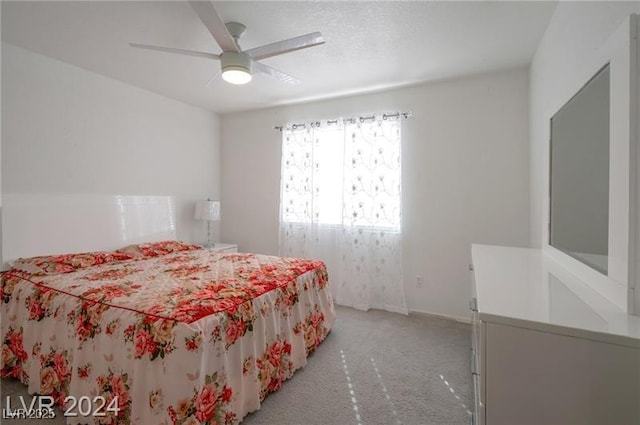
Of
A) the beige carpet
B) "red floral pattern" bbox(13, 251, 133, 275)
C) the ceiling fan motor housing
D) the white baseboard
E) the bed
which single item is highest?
the ceiling fan motor housing

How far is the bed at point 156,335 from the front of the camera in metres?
1.31

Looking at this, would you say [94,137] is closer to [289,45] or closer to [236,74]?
[236,74]

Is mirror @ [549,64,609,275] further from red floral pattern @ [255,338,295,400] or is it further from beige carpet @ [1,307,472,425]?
red floral pattern @ [255,338,295,400]

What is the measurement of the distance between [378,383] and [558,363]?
140 cm

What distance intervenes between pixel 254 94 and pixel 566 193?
3.19 metres

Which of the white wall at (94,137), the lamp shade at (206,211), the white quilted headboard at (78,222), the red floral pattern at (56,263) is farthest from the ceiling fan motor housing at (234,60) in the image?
the lamp shade at (206,211)

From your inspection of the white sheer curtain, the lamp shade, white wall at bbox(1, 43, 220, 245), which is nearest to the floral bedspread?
white wall at bbox(1, 43, 220, 245)

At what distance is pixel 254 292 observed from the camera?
183cm

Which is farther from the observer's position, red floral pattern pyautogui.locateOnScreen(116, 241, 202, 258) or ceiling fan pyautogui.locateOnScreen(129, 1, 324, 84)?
red floral pattern pyautogui.locateOnScreen(116, 241, 202, 258)

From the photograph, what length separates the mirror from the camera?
3.63ft

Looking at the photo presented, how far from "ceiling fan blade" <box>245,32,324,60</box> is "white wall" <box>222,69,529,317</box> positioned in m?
1.73

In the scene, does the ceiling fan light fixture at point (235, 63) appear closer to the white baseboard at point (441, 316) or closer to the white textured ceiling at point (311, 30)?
the white textured ceiling at point (311, 30)

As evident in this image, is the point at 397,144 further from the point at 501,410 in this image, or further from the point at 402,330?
the point at 501,410

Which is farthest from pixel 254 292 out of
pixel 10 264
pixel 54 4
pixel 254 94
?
pixel 254 94
